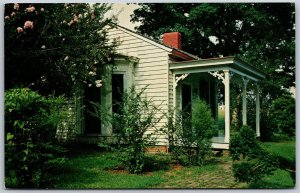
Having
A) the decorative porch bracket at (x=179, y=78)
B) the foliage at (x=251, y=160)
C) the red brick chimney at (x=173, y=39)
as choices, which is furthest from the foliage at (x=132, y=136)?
the red brick chimney at (x=173, y=39)

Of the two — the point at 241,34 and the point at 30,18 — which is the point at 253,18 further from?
the point at 30,18

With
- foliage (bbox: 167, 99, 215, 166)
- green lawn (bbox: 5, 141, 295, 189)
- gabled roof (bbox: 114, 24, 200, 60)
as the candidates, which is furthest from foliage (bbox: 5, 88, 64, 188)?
gabled roof (bbox: 114, 24, 200, 60)

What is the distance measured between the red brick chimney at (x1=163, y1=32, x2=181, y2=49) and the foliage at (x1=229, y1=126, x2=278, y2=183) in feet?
25.0

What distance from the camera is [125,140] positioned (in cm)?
711

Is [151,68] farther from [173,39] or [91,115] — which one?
[173,39]

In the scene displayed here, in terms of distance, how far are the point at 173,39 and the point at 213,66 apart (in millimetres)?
3618

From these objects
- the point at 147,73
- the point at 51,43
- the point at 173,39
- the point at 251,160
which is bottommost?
the point at 251,160

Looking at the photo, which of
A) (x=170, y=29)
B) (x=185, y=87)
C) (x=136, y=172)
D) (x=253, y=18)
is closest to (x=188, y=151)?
(x=136, y=172)

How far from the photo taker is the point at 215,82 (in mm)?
13453

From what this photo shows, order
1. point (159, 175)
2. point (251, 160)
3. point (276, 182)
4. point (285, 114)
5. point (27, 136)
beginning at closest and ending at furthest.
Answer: point (27, 136) < point (251, 160) < point (285, 114) < point (276, 182) < point (159, 175)

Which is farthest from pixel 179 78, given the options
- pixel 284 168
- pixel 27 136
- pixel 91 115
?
pixel 27 136

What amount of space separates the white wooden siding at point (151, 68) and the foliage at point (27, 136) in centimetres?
473

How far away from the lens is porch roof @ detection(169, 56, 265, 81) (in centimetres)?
917

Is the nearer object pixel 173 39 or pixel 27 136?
pixel 27 136
